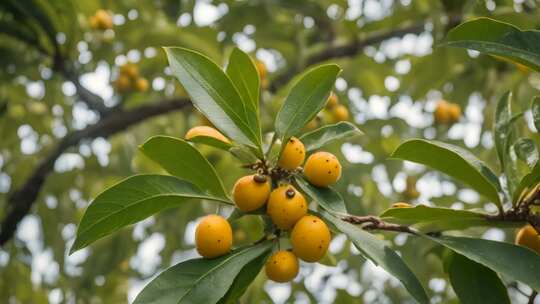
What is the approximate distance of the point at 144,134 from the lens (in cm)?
271

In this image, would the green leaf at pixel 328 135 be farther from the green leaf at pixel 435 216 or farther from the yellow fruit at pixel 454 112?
the yellow fruit at pixel 454 112

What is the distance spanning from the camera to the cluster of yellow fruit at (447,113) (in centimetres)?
297

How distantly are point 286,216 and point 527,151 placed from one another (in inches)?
19.2

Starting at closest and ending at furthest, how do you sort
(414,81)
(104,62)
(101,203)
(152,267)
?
(101,203)
(414,81)
(104,62)
(152,267)

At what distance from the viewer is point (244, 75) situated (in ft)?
3.72

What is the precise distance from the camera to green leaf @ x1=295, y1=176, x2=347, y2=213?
108 cm

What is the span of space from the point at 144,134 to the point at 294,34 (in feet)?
2.72

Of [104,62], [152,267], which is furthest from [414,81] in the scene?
[152,267]

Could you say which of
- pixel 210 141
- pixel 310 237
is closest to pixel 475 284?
pixel 310 237

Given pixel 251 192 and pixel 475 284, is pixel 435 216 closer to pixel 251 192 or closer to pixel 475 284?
pixel 475 284

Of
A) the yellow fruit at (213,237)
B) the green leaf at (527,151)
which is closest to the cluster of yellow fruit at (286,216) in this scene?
the yellow fruit at (213,237)

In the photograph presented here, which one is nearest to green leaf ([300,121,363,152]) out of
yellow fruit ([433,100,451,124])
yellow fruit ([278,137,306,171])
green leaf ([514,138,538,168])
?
yellow fruit ([278,137,306,171])

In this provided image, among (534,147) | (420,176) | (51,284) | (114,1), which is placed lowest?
(51,284)

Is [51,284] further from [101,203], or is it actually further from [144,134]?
[101,203]
